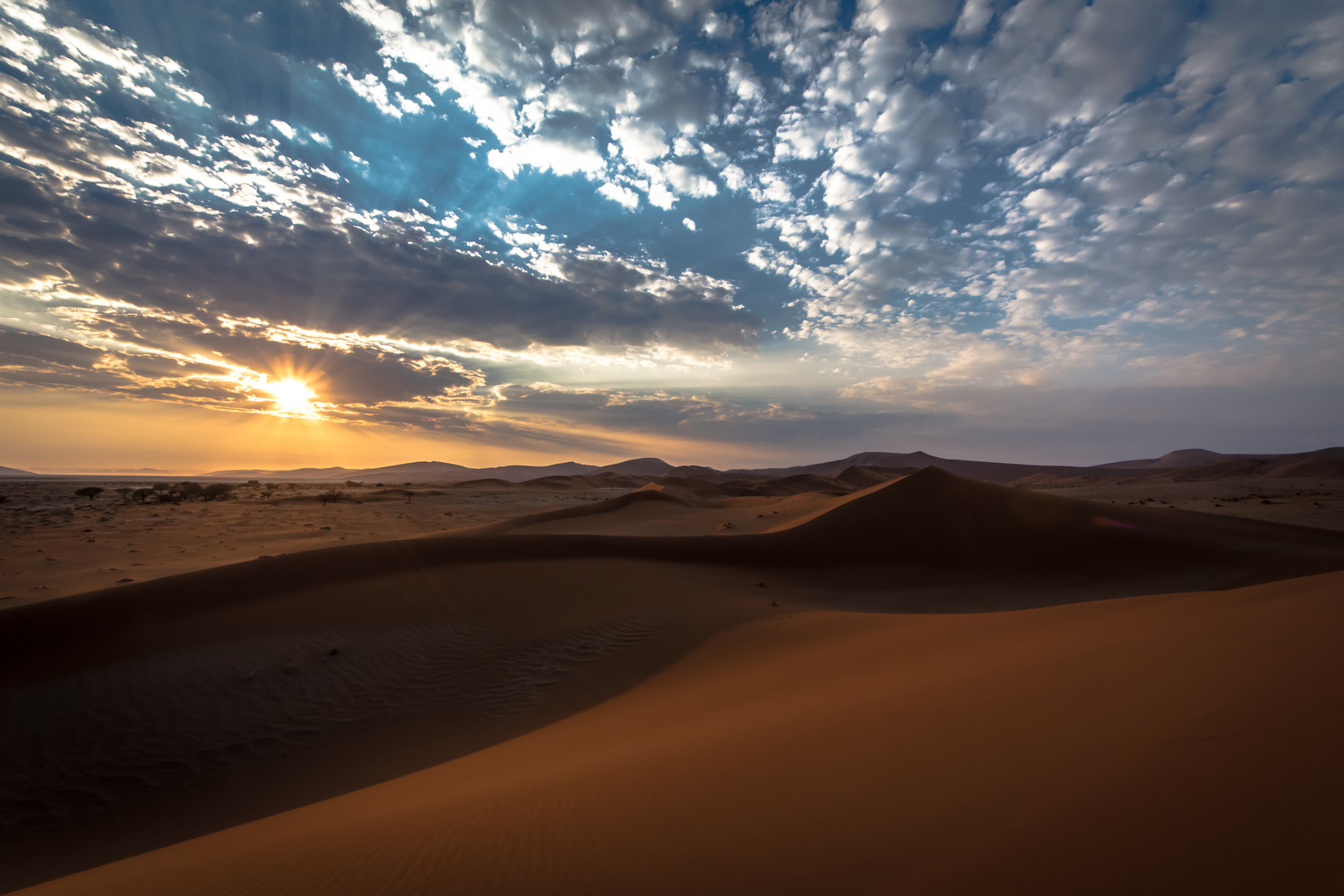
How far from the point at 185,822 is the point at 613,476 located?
251 ft

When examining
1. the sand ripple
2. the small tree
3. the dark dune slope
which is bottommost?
the sand ripple

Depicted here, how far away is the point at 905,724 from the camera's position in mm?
3152

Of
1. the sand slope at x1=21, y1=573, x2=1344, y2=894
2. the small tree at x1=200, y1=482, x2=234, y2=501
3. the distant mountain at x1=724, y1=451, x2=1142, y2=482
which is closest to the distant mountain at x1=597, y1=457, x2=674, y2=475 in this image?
the distant mountain at x1=724, y1=451, x2=1142, y2=482

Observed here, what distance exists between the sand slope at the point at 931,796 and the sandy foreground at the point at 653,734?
0.02 meters

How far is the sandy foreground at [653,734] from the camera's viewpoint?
1.91m

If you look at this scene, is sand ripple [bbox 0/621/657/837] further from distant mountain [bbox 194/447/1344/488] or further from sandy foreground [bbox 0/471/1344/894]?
distant mountain [bbox 194/447/1344/488]

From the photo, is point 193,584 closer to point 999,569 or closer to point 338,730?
point 338,730

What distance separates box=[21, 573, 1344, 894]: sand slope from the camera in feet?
5.65

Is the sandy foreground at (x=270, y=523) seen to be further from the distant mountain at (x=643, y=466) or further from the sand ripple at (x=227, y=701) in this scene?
the distant mountain at (x=643, y=466)

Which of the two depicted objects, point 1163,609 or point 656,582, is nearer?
point 1163,609

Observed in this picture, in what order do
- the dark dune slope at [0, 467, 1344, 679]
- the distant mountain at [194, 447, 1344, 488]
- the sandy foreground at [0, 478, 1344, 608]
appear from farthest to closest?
1. the distant mountain at [194, 447, 1344, 488]
2. the sandy foreground at [0, 478, 1344, 608]
3. the dark dune slope at [0, 467, 1344, 679]

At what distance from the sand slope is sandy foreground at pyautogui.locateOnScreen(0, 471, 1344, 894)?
0.05ft

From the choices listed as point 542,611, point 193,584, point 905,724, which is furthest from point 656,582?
point 905,724

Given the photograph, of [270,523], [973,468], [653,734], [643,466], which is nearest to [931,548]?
[653,734]
